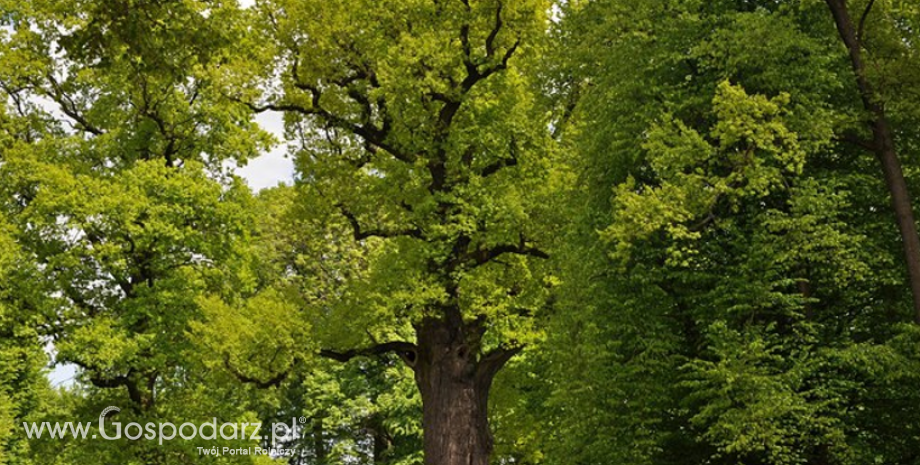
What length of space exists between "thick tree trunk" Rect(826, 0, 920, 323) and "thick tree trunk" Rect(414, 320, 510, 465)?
1054 cm

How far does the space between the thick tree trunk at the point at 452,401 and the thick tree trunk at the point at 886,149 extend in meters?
10.5

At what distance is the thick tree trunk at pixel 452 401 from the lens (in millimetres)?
23781

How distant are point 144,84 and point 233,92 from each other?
7.27 ft

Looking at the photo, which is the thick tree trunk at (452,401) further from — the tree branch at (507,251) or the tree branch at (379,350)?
the tree branch at (507,251)

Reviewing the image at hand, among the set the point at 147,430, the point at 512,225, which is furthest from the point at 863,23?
the point at 147,430

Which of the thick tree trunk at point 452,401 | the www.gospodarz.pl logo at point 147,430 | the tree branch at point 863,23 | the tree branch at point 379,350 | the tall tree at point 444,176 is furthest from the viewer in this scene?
the www.gospodarz.pl logo at point 147,430

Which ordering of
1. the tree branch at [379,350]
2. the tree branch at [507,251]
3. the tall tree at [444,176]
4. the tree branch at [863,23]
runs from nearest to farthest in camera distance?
the tree branch at [863,23] → the tall tree at [444,176] → the tree branch at [507,251] → the tree branch at [379,350]

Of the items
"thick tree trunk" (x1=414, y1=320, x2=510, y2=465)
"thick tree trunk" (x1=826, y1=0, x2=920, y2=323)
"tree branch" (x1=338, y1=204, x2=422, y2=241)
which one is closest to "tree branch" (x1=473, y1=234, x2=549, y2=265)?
"thick tree trunk" (x1=414, y1=320, x2=510, y2=465)

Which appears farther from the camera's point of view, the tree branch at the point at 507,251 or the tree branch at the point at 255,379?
the tree branch at the point at 507,251

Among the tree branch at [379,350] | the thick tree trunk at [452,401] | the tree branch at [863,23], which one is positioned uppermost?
the tree branch at [863,23]

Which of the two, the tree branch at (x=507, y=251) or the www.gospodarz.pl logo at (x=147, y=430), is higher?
the tree branch at (x=507, y=251)

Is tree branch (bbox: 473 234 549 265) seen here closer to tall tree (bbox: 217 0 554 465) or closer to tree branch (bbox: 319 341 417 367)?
tall tree (bbox: 217 0 554 465)

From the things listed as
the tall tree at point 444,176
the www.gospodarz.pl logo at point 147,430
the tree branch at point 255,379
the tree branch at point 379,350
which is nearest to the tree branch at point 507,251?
the tall tree at point 444,176

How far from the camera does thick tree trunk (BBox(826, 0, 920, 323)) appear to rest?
16.2m
